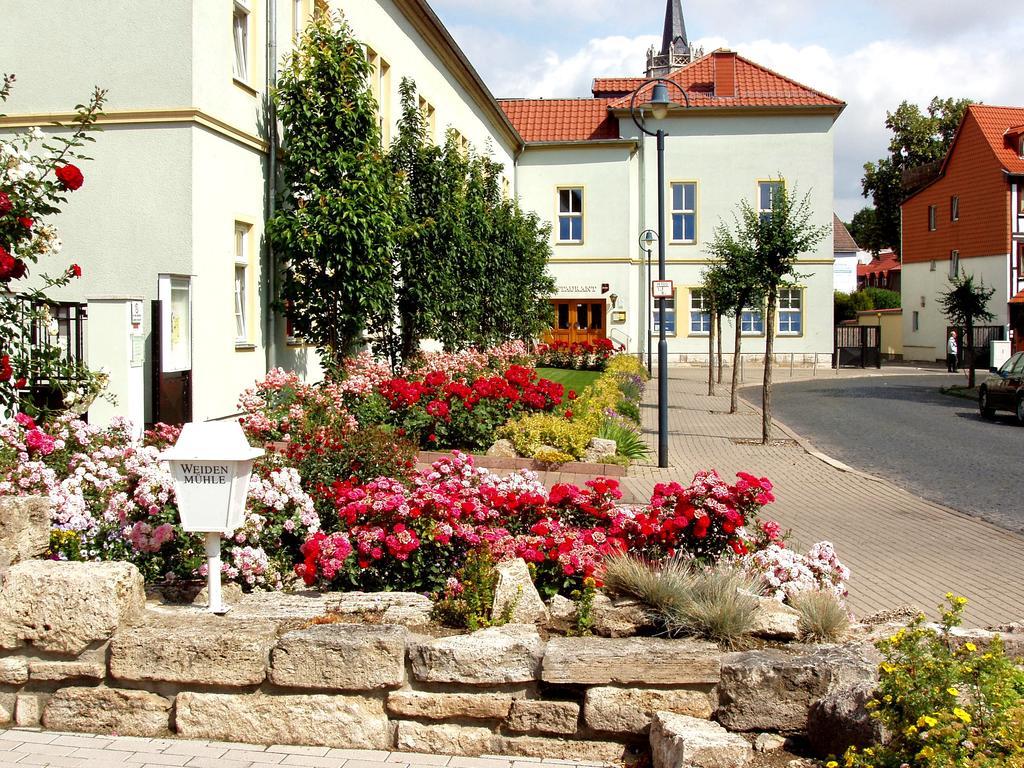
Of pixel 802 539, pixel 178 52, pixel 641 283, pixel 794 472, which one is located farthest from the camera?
pixel 641 283

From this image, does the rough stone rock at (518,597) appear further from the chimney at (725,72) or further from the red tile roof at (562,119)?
the chimney at (725,72)

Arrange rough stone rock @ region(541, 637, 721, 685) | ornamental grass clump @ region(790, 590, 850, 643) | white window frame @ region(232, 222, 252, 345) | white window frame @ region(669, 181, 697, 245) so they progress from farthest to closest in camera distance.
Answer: white window frame @ region(669, 181, 697, 245)
white window frame @ region(232, 222, 252, 345)
ornamental grass clump @ region(790, 590, 850, 643)
rough stone rock @ region(541, 637, 721, 685)

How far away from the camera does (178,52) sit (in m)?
13.2

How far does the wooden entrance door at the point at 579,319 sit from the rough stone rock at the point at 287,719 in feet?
136

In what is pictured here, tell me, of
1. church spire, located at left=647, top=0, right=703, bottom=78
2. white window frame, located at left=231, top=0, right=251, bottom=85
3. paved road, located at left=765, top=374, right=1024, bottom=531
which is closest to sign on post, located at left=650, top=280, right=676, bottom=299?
paved road, located at left=765, top=374, right=1024, bottom=531

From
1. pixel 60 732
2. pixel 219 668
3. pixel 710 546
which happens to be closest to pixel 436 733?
pixel 219 668

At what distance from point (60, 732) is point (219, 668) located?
2.62 ft

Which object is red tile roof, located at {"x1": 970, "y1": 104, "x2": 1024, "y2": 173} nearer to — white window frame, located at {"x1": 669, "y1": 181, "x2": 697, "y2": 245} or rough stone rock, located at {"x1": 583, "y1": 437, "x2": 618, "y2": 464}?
white window frame, located at {"x1": 669, "y1": 181, "x2": 697, "y2": 245}

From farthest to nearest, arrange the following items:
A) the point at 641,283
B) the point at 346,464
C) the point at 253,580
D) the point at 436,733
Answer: the point at 641,283 < the point at 346,464 < the point at 253,580 < the point at 436,733

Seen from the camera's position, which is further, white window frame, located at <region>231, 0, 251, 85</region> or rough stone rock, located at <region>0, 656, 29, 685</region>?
white window frame, located at <region>231, 0, 251, 85</region>

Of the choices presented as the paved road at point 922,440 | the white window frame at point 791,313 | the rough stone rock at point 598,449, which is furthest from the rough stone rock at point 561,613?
the white window frame at point 791,313

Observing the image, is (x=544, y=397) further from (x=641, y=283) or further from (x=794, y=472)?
(x=641, y=283)

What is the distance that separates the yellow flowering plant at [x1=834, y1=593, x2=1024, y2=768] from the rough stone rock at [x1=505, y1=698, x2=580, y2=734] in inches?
45.5

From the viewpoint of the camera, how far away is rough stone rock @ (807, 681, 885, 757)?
3.67 m
